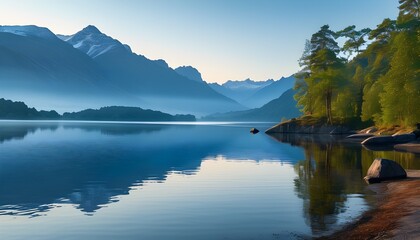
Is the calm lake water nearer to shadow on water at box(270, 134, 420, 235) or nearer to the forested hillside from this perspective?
shadow on water at box(270, 134, 420, 235)

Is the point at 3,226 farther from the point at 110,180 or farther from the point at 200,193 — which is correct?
the point at 110,180

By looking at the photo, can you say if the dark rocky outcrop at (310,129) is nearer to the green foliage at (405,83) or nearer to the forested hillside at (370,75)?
the forested hillside at (370,75)

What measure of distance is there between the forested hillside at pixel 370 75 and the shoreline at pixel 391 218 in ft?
161

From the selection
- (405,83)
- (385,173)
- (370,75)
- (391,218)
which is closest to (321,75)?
(370,75)

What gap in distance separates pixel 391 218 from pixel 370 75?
8872 cm

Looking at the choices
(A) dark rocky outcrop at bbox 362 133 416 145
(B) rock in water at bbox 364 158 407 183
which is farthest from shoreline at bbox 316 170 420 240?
(A) dark rocky outcrop at bbox 362 133 416 145

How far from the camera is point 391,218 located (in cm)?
1880

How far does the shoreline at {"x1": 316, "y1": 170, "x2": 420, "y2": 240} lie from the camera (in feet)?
Answer: 53.6

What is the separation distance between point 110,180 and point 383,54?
8734cm

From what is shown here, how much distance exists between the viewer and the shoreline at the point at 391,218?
1633cm

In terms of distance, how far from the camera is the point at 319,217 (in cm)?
2055

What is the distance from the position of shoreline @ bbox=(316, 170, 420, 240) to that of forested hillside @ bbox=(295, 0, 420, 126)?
49049 mm

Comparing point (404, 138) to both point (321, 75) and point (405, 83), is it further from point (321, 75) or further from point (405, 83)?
point (321, 75)

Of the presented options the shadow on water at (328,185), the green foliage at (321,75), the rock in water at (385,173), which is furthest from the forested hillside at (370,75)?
the rock in water at (385,173)
